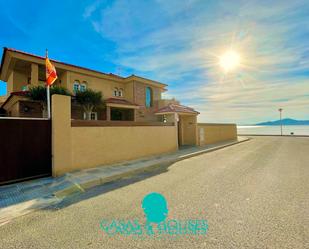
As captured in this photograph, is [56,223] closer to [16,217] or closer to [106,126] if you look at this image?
[16,217]

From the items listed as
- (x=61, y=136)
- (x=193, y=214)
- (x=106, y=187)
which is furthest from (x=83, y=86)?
(x=193, y=214)

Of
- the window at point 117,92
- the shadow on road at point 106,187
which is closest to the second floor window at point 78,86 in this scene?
the window at point 117,92

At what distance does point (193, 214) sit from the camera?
349 cm

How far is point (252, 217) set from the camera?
3326 mm

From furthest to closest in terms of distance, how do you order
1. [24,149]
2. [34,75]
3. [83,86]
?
[83,86]
[34,75]
[24,149]

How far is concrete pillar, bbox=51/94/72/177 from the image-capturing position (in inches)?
243

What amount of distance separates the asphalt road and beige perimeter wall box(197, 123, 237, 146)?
995 centimetres

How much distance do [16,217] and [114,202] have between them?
2.04 m

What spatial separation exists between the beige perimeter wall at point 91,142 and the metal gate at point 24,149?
1.12 feet

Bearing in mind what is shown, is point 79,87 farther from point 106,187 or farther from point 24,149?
point 106,187

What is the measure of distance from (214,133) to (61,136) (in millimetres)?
16023

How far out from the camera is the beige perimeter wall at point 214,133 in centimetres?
1586

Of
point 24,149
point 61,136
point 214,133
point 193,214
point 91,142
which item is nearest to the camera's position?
point 193,214

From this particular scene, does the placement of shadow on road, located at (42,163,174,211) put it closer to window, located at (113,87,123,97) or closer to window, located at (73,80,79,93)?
window, located at (73,80,79,93)
